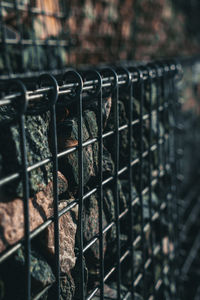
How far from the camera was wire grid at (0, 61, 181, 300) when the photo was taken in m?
0.65

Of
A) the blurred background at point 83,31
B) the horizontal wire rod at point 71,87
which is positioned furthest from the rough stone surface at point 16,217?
the blurred background at point 83,31

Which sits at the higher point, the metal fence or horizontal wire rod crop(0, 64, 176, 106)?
horizontal wire rod crop(0, 64, 176, 106)

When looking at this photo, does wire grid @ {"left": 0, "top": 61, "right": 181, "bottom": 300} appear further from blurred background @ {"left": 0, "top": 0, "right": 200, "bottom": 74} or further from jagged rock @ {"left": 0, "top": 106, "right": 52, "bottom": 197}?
blurred background @ {"left": 0, "top": 0, "right": 200, "bottom": 74}

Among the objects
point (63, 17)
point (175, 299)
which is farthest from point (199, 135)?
point (175, 299)

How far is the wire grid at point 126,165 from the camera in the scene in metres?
0.65

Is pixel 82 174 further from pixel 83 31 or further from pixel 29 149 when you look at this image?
pixel 83 31

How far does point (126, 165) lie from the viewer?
1.08 m

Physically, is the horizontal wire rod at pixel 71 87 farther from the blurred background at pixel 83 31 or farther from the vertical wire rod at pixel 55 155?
the blurred background at pixel 83 31

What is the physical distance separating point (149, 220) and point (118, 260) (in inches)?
11.3

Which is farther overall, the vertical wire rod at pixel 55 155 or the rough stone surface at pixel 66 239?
the rough stone surface at pixel 66 239

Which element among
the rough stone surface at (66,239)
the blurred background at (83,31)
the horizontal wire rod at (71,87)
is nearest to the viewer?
the horizontal wire rod at (71,87)

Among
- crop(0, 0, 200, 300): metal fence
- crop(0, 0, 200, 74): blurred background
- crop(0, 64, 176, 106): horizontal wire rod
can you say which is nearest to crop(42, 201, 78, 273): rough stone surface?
crop(0, 0, 200, 300): metal fence

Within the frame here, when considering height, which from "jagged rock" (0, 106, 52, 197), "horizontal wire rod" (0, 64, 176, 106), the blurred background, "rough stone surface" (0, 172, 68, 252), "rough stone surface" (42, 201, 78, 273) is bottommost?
"rough stone surface" (42, 201, 78, 273)

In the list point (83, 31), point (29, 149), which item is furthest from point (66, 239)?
point (83, 31)
